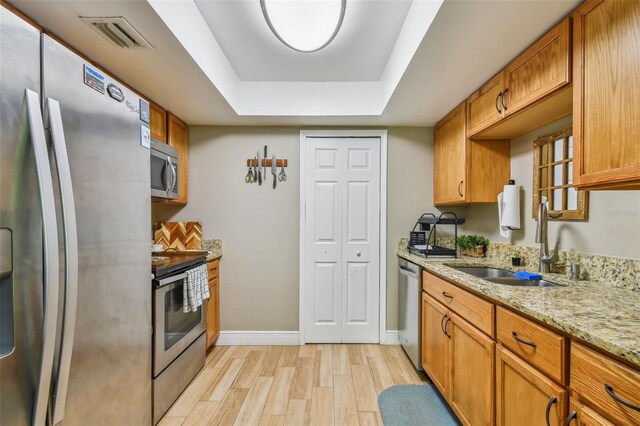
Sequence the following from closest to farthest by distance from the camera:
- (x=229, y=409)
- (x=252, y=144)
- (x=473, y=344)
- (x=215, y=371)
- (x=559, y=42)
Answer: (x=559, y=42) < (x=473, y=344) < (x=229, y=409) < (x=215, y=371) < (x=252, y=144)

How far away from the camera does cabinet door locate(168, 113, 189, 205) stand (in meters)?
2.60

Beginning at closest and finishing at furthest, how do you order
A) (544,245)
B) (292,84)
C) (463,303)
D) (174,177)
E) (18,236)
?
1. (18,236)
2. (463,303)
3. (544,245)
4. (174,177)
5. (292,84)

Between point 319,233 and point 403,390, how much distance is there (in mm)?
1528

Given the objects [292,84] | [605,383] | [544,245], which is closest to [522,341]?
[605,383]

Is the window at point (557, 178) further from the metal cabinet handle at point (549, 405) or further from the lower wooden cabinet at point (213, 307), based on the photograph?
the lower wooden cabinet at point (213, 307)

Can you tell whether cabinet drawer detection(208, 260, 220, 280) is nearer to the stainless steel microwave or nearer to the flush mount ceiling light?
the stainless steel microwave

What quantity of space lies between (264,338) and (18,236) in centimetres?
252

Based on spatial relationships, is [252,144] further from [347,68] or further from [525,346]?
[525,346]

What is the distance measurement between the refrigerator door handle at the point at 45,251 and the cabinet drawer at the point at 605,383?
154 centimetres

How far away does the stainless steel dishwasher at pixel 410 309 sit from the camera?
2.31 metres

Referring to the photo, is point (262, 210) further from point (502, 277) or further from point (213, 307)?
point (502, 277)

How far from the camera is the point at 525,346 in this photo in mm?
1128

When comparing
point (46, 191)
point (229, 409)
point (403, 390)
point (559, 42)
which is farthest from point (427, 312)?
point (46, 191)

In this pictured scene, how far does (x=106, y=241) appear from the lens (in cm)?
106
